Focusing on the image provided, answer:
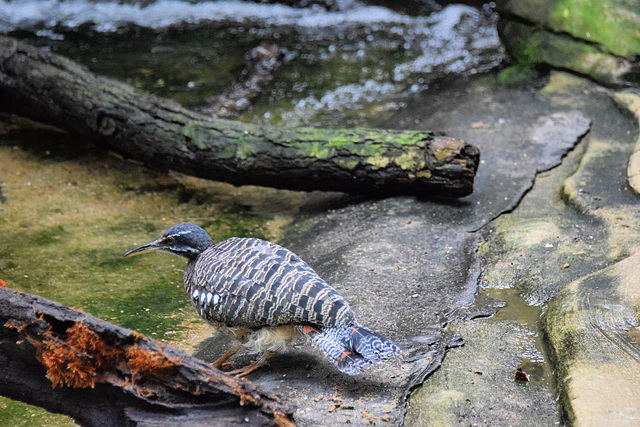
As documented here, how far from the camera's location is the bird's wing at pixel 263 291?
10.8 ft

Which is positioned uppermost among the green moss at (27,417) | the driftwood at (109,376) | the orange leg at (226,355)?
the driftwood at (109,376)

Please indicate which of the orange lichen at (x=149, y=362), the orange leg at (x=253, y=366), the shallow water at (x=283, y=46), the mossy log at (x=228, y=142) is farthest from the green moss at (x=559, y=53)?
the orange lichen at (x=149, y=362)

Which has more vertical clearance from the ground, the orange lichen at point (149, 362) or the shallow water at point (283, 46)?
the orange lichen at point (149, 362)

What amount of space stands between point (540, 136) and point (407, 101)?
2116 mm

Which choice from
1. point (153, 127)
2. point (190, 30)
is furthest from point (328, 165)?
point (190, 30)

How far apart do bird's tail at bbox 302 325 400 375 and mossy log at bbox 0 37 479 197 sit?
239 cm

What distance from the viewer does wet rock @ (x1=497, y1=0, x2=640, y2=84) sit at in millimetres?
6945

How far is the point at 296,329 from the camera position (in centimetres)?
348

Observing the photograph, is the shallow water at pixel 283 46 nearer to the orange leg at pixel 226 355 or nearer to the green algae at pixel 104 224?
the green algae at pixel 104 224

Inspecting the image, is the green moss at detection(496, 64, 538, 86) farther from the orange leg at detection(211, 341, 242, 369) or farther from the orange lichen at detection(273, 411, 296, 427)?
the orange lichen at detection(273, 411, 296, 427)

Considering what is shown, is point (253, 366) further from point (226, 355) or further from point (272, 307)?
point (272, 307)

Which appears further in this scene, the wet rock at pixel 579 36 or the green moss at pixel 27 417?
the wet rock at pixel 579 36

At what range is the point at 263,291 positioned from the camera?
11.2 ft

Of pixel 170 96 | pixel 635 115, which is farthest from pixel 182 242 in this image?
pixel 635 115
